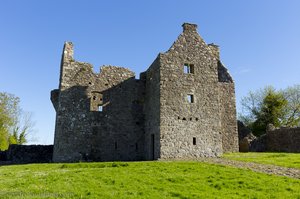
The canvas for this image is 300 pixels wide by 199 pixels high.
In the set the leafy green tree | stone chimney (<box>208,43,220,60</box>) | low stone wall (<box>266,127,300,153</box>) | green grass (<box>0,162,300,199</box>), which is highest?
stone chimney (<box>208,43,220,60</box>)

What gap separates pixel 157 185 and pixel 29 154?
19621 millimetres

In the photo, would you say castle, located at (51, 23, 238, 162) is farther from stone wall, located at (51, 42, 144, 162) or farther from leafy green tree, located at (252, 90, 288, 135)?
leafy green tree, located at (252, 90, 288, 135)

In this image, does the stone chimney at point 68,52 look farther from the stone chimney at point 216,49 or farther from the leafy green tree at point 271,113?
the leafy green tree at point 271,113

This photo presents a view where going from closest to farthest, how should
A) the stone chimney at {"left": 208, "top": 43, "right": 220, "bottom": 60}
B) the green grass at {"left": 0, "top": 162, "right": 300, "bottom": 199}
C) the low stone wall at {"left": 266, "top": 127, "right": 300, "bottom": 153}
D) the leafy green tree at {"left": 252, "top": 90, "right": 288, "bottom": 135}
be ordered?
the green grass at {"left": 0, "top": 162, "right": 300, "bottom": 199}, the low stone wall at {"left": 266, "top": 127, "right": 300, "bottom": 153}, the stone chimney at {"left": 208, "top": 43, "right": 220, "bottom": 60}, the leafy green tree at {"left": 252, "top": 90, "right": 288, "bottom": 135}

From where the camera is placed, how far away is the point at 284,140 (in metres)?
28.9

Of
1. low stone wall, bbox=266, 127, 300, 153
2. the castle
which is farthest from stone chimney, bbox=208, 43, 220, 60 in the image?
low stone wall, bbox=266, 127, 300, 153

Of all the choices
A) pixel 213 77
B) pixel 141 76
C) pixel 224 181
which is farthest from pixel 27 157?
pixel 224 181

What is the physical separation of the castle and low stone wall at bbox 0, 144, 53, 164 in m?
3.67

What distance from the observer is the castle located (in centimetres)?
2267

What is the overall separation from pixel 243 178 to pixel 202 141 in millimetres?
10150

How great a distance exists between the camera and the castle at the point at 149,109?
893 inches

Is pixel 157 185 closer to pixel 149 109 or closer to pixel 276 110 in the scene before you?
pixel 149 109

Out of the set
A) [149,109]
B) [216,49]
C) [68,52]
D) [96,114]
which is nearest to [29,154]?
[96,114]

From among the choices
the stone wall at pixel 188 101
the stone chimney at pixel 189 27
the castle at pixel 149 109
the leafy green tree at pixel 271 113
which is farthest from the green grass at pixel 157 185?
the leafy green tree at pixel 271 113
